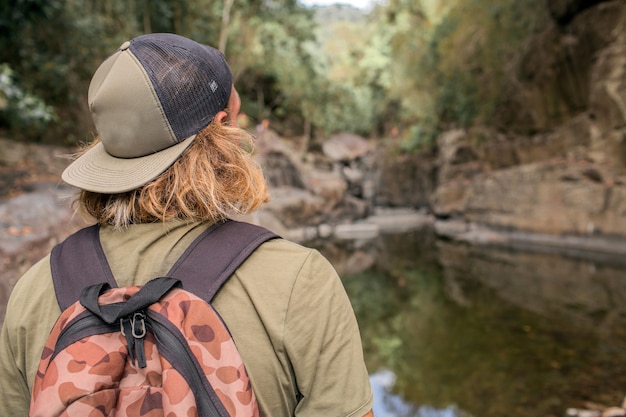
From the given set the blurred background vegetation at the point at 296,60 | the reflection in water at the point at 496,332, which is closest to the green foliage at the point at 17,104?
the blurred background vegetation at the point at 296,60

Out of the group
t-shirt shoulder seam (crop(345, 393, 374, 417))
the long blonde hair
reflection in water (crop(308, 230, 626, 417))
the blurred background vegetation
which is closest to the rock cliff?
the blurred background vegetation

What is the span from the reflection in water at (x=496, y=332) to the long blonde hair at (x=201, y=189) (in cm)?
380

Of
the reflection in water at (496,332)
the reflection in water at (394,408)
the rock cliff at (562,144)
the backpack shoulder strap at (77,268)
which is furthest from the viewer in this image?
the rock cliff at (562,144)

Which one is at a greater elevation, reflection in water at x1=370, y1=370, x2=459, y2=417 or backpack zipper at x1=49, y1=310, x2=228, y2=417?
backpack zipper at x1=49, y1=310, x2=228, y2=417

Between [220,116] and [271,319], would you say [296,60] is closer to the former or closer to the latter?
[220,116]

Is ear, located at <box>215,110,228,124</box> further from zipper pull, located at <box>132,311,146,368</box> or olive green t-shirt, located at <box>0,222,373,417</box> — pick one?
zipper pull, located at <box>132,311,146,368</box>

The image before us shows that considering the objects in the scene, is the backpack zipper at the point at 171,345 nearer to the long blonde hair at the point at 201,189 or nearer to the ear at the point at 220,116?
the long blonde hair at the point at 201,189

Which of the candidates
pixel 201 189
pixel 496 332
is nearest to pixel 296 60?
pixel 496 332

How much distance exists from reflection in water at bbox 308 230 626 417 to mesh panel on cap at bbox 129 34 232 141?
3.91 m

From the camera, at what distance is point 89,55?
373 inches

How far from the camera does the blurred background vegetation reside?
865cm

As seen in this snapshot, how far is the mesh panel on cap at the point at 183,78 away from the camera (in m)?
0.86

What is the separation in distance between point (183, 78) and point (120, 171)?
0.22 m

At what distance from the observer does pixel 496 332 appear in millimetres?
5781
